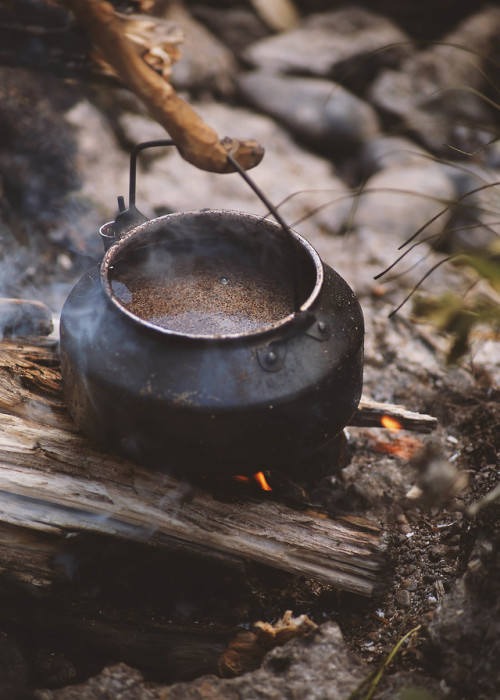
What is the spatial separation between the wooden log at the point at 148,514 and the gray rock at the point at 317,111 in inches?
184

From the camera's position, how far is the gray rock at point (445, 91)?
6.29 meters

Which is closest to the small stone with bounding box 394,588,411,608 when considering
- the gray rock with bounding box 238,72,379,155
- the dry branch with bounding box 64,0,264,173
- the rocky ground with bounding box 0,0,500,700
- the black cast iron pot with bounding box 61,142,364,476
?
the rocky ground with bounding box 0,0,500,700

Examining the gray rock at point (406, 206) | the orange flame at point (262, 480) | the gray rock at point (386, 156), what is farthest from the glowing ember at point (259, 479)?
the gray rock at point (386, 156)

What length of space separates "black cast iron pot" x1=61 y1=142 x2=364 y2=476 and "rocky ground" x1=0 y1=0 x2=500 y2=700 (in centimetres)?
42

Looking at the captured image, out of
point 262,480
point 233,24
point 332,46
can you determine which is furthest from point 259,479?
point 233,24

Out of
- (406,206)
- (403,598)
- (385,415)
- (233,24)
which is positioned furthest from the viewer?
(233,24)

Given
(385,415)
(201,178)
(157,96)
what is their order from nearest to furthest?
(157,96) < (385,415) < (201,178)

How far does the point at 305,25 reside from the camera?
7410mm

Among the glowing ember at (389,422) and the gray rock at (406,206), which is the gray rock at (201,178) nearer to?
the gray rock at (406,206)

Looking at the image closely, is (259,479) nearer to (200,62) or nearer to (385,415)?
(385,415)

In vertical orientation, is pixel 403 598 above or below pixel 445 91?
below

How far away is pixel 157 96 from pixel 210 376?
959 mm

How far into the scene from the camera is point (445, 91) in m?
6.62

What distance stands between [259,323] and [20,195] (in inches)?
110
